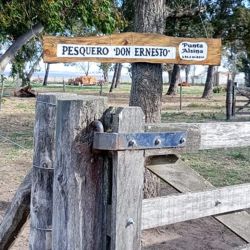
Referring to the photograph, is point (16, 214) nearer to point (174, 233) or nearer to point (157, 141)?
point (157, 141)

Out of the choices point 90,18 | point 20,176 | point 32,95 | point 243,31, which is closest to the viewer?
point 20,176

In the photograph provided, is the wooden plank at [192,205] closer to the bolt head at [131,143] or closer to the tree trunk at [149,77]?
the bolt head at [131,143]

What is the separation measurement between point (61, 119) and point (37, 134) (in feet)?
1.40

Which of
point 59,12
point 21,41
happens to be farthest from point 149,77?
point 21,41

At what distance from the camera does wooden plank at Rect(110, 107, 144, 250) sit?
1.97 m

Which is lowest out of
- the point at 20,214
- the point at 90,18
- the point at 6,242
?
the point at 6,242

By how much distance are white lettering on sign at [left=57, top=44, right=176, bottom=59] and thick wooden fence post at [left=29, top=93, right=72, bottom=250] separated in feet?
4.43

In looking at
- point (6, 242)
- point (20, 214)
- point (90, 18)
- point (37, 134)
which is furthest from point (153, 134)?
point (90, 18)

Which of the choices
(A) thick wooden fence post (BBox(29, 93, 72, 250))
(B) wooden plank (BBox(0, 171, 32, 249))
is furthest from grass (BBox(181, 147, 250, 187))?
(A) thick wooden fence post (BBox(29, 93, 72, 250))

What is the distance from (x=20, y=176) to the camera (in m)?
7.16

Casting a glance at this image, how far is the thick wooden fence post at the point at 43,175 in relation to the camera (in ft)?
7.49

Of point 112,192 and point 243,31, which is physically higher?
point 243,31

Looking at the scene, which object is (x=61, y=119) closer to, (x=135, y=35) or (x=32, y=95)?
(x=135, y=35)

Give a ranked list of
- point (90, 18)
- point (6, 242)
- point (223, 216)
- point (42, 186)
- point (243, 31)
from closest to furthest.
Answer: point (42, 186) < point (223, 216) < point (6, 242) < point (90, 18) < point (243, 31)
